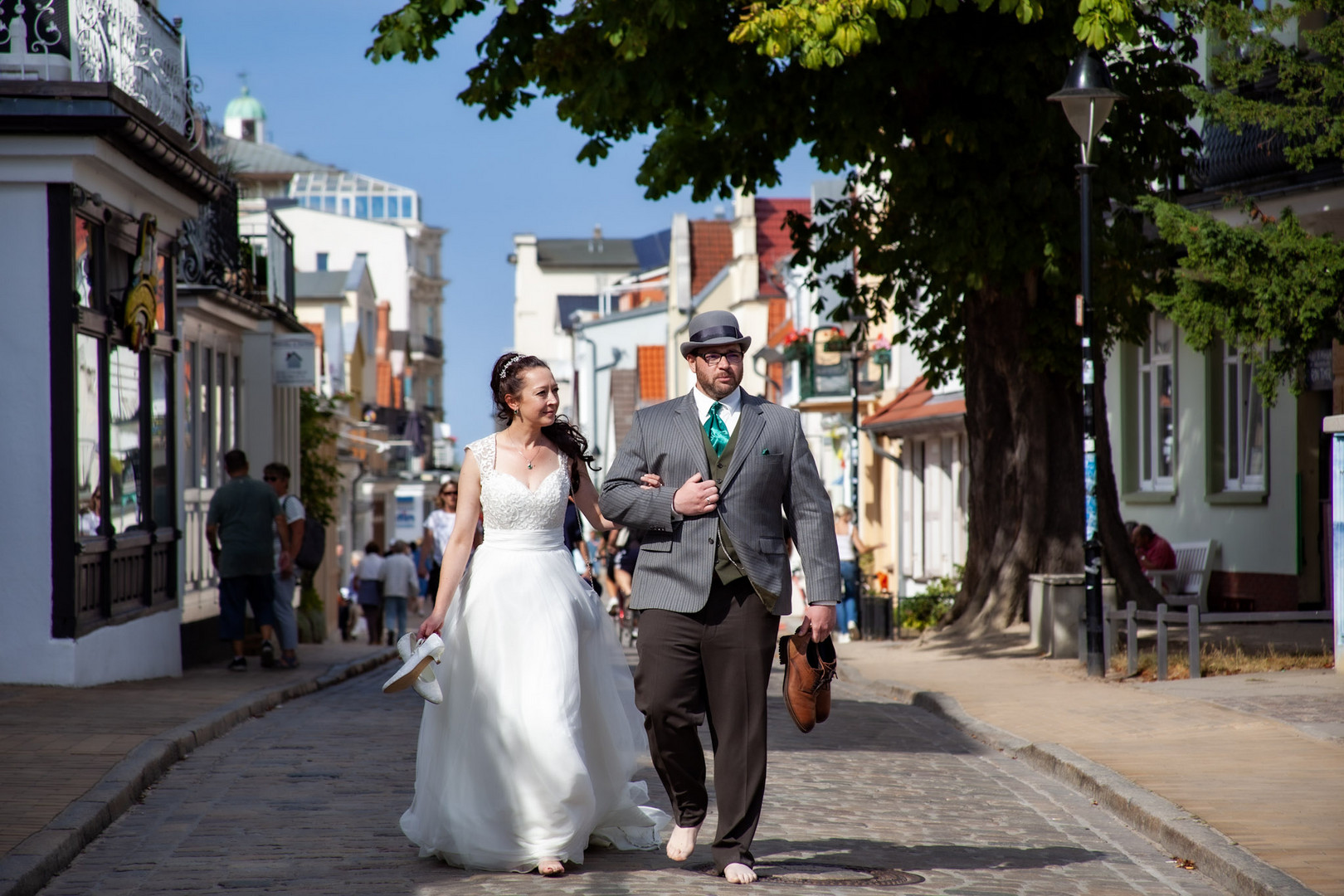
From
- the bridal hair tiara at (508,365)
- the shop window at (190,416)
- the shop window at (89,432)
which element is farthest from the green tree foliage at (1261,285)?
the shop window at (190,416)

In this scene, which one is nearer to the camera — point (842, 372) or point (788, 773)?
point (788, 773)

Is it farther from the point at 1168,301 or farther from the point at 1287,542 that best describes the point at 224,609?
the point at 1287,542

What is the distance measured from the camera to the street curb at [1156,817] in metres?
6.18

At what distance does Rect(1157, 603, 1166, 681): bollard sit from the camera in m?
13.3

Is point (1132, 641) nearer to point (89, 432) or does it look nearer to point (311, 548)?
point (311, 548)

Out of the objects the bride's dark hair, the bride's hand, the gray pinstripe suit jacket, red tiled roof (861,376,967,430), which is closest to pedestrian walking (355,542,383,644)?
red tiled roof (861,376,967,430)

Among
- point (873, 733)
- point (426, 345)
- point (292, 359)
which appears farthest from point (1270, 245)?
point (426, 345)

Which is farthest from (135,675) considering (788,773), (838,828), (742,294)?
(742,294)

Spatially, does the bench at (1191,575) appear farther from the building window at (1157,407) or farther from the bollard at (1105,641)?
the bollard at (1105,641)

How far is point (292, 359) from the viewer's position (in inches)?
896

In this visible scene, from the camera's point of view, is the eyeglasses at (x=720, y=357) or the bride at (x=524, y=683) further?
the bride at (x=524, y=683)

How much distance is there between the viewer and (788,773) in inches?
368

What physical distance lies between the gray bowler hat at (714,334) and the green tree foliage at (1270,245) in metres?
7.69

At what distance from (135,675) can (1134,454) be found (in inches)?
577
